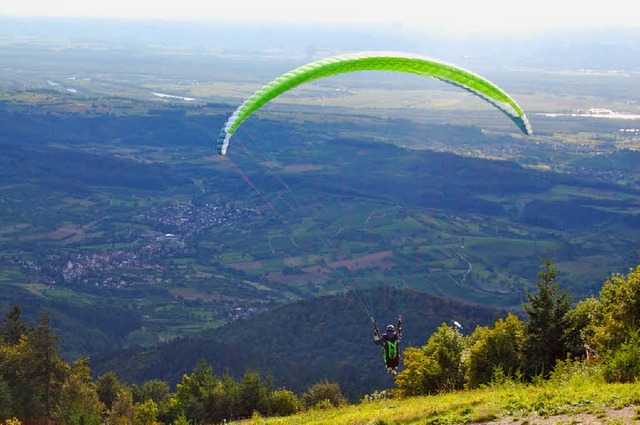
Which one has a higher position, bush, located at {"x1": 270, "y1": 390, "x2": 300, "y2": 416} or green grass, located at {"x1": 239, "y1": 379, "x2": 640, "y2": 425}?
green grass, located at {"x1": 239, "y1": 379, "x2": 640, "y2": 425}

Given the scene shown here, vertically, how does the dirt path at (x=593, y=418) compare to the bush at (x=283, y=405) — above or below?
above

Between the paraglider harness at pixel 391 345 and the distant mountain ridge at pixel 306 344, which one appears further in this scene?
the distant mountain ridge at pixel 306 344

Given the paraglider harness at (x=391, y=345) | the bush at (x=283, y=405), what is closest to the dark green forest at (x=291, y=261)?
the bush at (x=283, y=405)

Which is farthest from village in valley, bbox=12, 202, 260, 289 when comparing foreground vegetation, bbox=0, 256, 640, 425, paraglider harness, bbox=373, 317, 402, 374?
paraglider harness, bbox=373, 317, 402, 374

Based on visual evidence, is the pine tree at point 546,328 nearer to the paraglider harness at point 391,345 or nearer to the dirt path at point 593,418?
the paraglider harness at point 391,345

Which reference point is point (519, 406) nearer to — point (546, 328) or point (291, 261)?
point (546, 328)

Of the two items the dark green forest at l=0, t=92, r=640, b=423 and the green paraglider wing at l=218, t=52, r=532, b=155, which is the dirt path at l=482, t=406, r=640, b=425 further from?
the green paraglider wing at l=218, t=52, r=532, b=155

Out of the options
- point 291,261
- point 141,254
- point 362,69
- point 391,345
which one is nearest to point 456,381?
point 391,345

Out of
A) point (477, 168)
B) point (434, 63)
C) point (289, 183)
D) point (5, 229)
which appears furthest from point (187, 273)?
point (434, 63)

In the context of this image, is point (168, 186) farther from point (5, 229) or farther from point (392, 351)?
point (392, 351)
